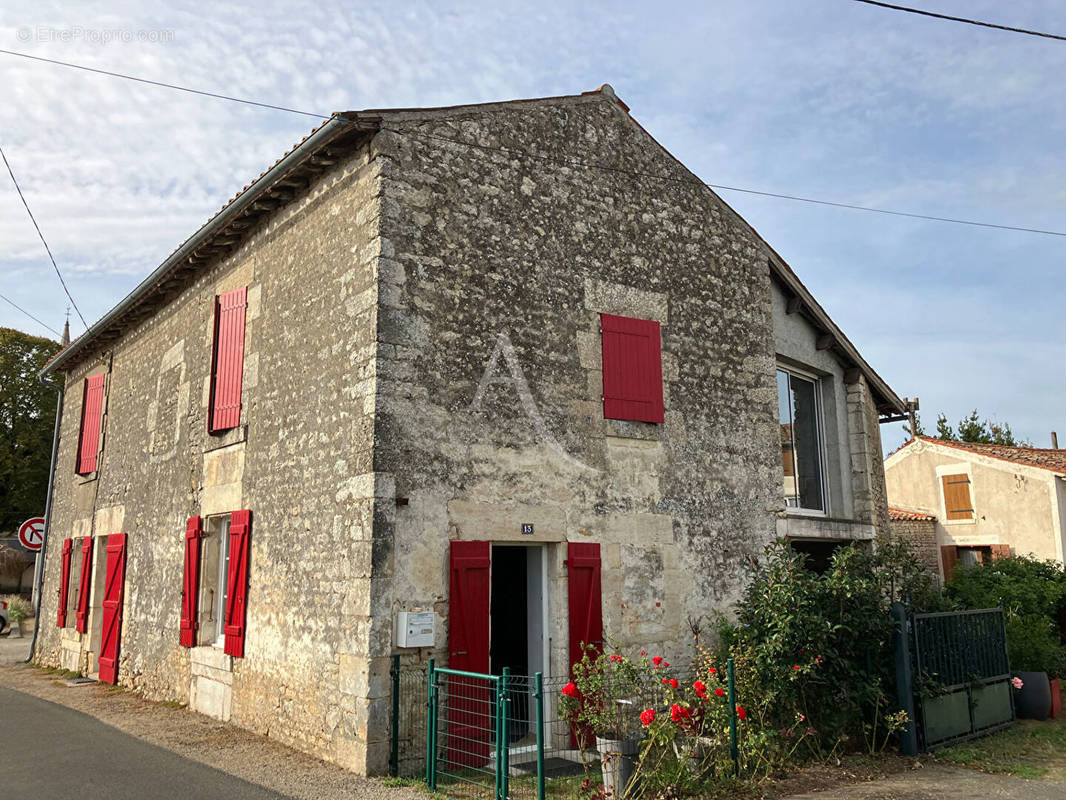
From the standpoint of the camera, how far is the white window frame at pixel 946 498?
1773 cm

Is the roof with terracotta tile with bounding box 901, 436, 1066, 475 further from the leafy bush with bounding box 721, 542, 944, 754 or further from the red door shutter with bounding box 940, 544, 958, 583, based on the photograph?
the leafy bush with bounding box 721, 542, 944, 754

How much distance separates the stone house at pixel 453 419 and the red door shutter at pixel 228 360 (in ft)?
0.14

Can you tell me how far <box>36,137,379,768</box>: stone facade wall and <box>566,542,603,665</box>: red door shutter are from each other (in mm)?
1841

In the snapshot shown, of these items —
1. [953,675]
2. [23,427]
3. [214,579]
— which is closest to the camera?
[953,675]

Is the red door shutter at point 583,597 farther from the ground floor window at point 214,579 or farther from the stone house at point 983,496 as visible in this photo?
the stone house at point 983,496

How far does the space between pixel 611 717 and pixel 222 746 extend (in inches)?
138

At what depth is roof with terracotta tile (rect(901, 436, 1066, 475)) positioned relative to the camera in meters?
16.6

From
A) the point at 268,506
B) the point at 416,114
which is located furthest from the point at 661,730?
the point at 416,114

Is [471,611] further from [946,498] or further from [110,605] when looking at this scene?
[946,498]

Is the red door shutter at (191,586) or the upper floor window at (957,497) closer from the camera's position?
the red door shutter at (191,586)

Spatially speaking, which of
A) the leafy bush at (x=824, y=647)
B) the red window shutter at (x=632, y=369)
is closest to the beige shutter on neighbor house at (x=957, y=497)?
the leafy bush at (x=824, y=647)

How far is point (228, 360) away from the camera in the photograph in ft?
28.5

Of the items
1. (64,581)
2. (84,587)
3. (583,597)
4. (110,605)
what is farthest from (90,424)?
(583,597)

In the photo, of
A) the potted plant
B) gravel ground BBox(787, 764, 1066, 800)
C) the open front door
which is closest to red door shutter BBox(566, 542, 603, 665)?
the open front door
